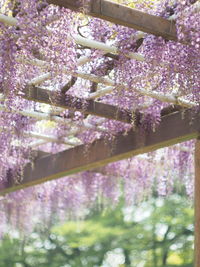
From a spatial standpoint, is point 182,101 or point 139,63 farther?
point 182,101

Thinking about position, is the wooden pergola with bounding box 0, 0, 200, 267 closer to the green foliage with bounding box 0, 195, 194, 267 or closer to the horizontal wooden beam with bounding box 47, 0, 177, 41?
the horizontal wooden beam with bounding box 47, 0, 177, 41

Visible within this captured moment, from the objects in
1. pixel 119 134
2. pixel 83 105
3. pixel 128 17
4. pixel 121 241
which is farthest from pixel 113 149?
pixel 121 241

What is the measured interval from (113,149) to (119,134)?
0.44 ft

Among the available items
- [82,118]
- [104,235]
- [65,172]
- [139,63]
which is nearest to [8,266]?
[104,235]

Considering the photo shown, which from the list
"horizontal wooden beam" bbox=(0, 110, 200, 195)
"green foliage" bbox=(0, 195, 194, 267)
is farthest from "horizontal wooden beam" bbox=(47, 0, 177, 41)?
"green foliage" bbox=(0, 195, 194, 267)

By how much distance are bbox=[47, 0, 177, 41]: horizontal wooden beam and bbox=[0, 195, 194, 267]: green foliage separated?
8603 mm

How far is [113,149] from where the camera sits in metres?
6.18

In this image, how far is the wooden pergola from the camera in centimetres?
405

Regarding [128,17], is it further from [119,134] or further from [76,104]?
[119,134]

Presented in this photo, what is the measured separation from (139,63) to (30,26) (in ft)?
2.93

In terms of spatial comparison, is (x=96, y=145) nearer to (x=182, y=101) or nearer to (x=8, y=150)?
(x=8, y=150)

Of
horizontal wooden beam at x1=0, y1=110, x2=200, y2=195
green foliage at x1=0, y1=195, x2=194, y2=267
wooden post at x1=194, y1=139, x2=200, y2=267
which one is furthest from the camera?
green foliage at x1=0, y1=195, x2=194, y2=267

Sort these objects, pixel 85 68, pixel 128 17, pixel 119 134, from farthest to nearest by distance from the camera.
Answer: pixel 119 134
pixel 85 68
pixel 128 17

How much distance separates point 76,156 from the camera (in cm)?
664
